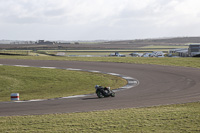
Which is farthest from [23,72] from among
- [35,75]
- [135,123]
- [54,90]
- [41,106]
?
→ [135,123]

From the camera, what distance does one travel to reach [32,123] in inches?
503

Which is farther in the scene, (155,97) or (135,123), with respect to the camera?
(155,97)

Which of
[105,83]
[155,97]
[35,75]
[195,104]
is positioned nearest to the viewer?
[195,104]

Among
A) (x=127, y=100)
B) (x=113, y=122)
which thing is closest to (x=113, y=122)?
(x=113, y=122)

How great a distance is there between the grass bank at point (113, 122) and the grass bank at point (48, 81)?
1239 centimetres

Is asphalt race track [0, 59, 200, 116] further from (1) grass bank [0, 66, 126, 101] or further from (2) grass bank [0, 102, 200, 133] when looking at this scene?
(1) grass bank [0, 66, 126, 101]

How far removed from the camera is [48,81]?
32.2m

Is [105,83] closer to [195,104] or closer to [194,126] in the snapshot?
[195,104]

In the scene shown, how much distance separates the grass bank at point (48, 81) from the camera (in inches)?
1111

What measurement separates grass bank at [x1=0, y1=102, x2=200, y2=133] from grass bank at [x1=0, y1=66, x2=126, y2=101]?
12.4m

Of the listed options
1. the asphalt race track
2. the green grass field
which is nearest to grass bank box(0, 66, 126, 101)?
the asphalt race track

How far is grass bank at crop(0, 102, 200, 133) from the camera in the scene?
11.5m

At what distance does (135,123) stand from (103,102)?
5947 mm

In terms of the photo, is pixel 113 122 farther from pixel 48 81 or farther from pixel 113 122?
pixel 48 81
